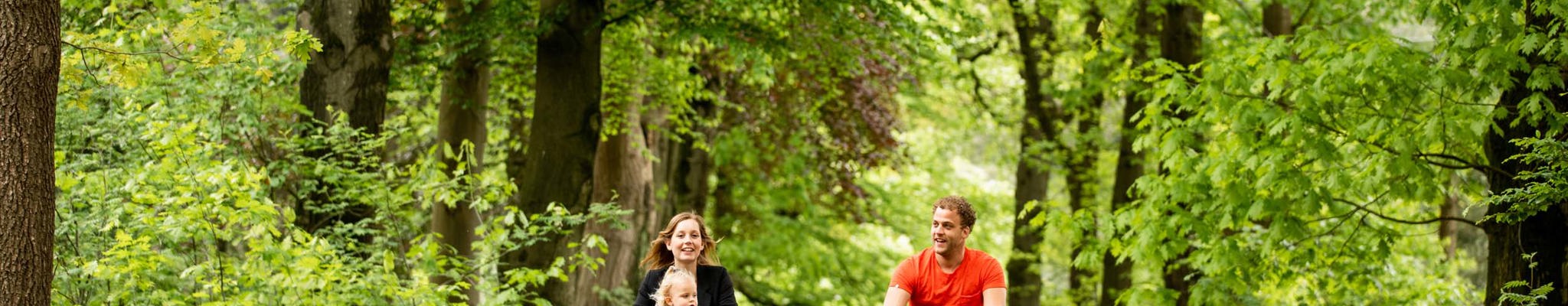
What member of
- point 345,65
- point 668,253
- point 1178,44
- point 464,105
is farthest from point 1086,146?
point 668,253

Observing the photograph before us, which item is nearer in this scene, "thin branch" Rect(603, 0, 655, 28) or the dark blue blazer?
the dark blue blazer

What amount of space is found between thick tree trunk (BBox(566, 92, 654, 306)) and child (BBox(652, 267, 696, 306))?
10.0 meters

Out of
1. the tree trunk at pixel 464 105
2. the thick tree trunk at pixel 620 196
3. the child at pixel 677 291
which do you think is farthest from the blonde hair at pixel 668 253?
the thick tree trunk at pixel 620 196

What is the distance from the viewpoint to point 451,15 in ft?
51.3

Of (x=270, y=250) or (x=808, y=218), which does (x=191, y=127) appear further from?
(x=808, y=218)

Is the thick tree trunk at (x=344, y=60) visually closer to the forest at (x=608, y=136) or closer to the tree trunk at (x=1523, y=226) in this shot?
the forest at (x=608, y=136)

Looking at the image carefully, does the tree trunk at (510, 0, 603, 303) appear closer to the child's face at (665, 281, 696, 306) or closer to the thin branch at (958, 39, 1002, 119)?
the child's face at (665, 281, 696, 306)

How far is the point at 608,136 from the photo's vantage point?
58.2 ft

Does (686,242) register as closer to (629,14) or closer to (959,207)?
(959,207)

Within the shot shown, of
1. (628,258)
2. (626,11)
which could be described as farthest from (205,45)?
(628,258)

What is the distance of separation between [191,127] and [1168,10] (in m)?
11.1

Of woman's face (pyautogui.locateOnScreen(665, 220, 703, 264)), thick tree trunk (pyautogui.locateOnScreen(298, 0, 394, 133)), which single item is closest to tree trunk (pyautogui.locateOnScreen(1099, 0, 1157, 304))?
thick tree trunk (pyautogui.locateOnScreen(298, 0, 394, 133))

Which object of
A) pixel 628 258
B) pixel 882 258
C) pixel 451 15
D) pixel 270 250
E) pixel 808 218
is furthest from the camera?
pixel 882 258

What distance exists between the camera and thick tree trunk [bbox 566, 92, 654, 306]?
17969 millimetres
